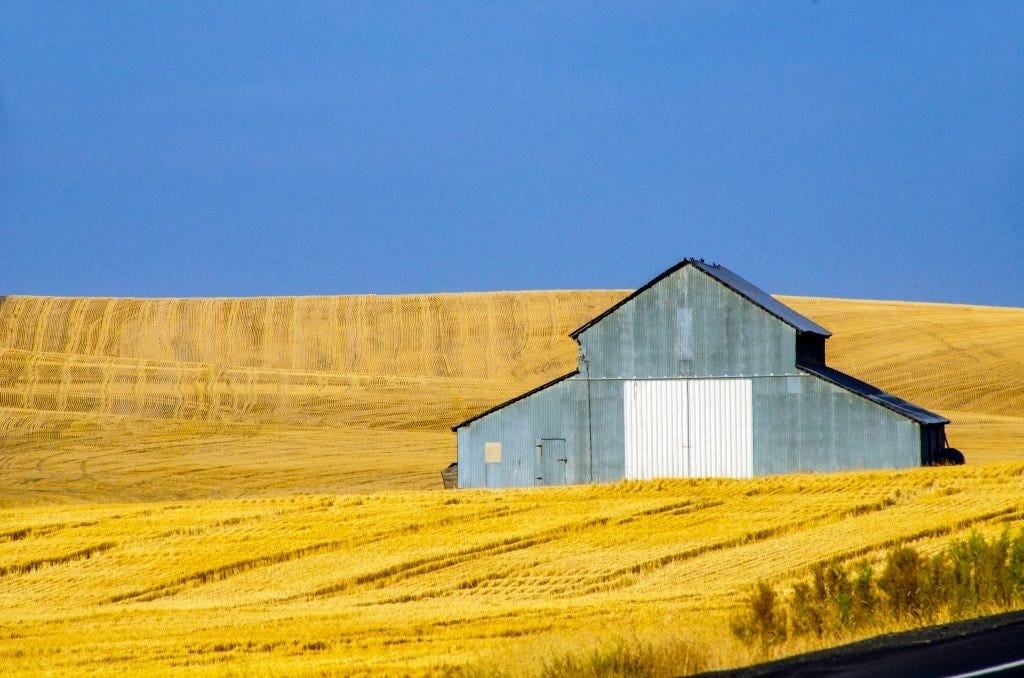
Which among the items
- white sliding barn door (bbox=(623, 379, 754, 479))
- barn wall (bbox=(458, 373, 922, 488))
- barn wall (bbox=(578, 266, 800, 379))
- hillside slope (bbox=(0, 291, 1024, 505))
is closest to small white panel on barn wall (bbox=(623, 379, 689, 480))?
white sliding barn door (bbox=(623, 379, 754, 479))

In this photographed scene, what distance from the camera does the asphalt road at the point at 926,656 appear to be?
1255 centimetres

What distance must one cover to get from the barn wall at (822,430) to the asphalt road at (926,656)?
31.4 m

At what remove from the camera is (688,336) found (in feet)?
162

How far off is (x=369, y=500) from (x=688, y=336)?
1316 centimetres

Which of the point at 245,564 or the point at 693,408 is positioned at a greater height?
the point at 693,408

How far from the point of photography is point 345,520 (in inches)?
1449

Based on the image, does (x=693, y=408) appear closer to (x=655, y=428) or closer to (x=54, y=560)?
(x=655, y=428)

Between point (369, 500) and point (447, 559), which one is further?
point (369, 500)

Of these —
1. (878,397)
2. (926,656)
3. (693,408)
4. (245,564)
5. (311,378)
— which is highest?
(311,378)

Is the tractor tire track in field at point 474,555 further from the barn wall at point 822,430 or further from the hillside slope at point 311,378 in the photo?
the hillside slope at point 311,378

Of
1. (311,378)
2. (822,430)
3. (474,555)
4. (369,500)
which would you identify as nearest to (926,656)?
(474,555)

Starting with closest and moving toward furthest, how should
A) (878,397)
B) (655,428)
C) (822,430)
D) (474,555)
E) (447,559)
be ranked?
(447,559), (474,555), (822,430), (878,397), (655,428)

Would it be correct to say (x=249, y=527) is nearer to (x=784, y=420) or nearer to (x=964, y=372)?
(x=784, y=420)

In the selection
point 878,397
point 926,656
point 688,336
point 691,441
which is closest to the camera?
point 926,656
